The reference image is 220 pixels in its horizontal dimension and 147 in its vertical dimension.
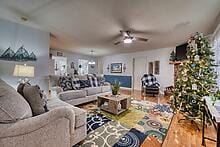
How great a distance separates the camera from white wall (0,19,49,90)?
3.28 m

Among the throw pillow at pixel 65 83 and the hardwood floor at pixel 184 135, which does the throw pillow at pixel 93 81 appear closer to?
the throw pillow at pixel 65 83

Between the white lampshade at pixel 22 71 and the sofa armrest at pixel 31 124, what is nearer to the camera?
the sofa armrest at pixel 31 124

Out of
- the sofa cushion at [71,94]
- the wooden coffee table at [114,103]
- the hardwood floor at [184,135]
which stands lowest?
the hardwood floor at [184,135]

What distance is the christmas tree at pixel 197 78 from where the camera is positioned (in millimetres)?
2725

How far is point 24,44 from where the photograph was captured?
3.61 metres

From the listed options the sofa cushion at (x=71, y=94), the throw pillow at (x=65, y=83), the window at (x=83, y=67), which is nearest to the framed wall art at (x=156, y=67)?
the sofa cushion at (x=71, y=94)

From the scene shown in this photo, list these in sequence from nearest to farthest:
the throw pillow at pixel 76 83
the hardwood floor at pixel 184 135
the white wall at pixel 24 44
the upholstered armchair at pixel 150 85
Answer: the hardwood floor at pixel 184 135 < the white wall at pixel 24 44 < the throw pillow at pixel 76 83 < the upholstered armchair at pixel 150 85

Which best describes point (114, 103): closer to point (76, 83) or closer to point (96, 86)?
point (76, 83)

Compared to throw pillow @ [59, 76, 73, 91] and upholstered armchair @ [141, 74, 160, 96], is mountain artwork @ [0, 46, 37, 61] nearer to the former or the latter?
throw pillow @ [59, 76, 73, 91]

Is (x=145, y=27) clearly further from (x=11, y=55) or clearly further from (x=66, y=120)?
(x=11, y=55)

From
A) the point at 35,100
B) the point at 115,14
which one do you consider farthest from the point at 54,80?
the point at 115,14

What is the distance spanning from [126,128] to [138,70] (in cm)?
542

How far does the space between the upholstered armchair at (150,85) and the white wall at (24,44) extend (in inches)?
165

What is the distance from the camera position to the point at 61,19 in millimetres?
3115
